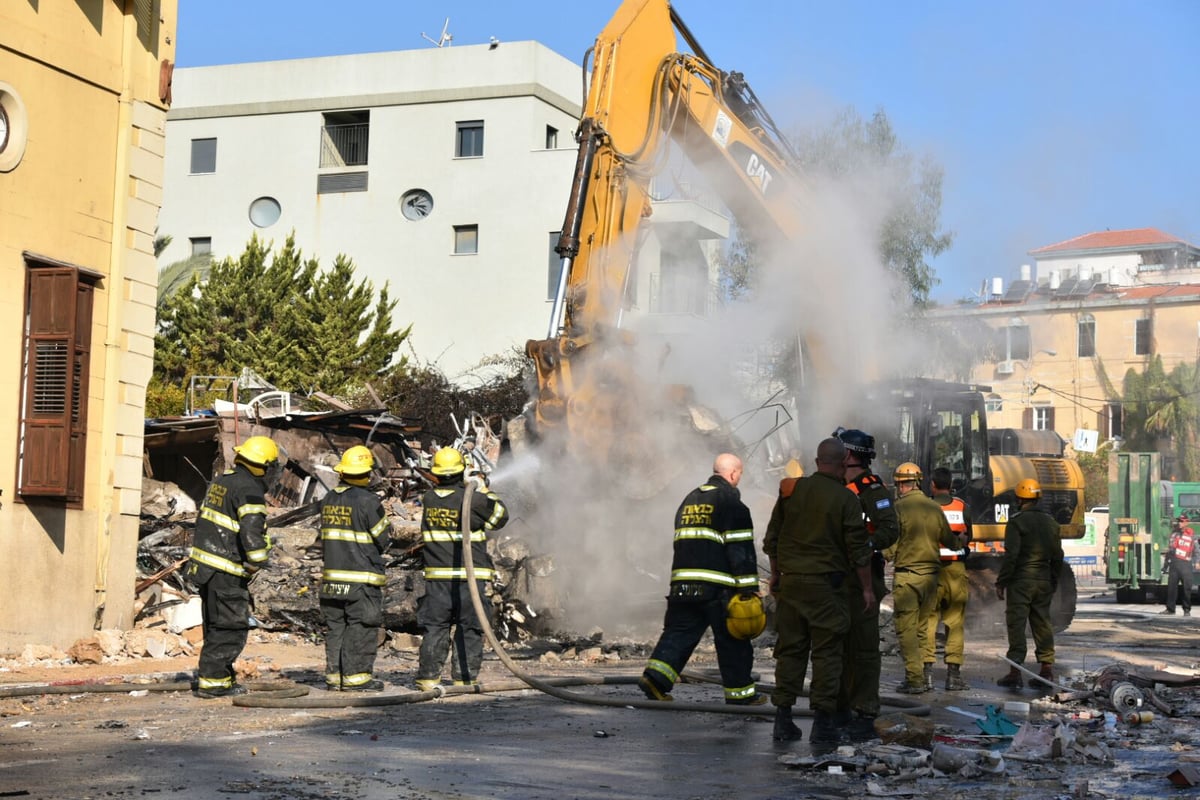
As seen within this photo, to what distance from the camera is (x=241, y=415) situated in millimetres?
21031

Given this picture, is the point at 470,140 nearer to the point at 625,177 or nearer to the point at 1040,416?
the point at 625,177

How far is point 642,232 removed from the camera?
15586 millimetres

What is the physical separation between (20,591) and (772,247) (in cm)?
902

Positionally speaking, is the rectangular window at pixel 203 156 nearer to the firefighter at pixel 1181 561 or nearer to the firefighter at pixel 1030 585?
the firefighter at pixel 1181 561

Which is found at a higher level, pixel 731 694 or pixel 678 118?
pixel 678 118

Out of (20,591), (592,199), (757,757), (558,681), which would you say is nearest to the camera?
(757,757)

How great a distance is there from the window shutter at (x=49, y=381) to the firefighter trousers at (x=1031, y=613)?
8.73 m

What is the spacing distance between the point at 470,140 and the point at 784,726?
32147 millimetres

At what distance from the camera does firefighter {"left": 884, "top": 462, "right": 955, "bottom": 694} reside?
1189 cm

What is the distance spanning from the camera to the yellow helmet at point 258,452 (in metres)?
10.8

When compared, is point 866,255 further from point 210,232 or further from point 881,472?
point 210,232

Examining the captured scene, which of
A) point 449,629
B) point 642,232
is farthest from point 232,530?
point 642,232

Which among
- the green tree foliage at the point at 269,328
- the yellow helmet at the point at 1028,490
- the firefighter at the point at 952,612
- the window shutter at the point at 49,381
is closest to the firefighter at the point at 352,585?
the window shutter at the point at 49,381

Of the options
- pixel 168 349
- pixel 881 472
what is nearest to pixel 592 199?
pixel 881 472
